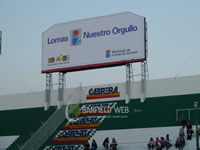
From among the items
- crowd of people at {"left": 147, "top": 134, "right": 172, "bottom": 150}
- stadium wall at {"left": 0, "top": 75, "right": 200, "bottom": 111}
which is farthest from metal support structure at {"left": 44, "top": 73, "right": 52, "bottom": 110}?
crowd of people at {"left": 147, "top": 134, "right": 172, "bottom": 150}

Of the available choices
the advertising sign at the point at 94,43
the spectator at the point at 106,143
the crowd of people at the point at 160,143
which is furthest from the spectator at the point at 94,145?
the advertising sign at the point at 94,43

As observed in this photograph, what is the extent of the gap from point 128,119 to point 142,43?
6541 mm

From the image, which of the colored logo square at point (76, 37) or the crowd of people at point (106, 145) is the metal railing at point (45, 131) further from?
the colored logo square at point (76, 37)

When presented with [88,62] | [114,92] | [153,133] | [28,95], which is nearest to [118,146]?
[153,133]

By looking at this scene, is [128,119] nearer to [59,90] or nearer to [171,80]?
[171,80]

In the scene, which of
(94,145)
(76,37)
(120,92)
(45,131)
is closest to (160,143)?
(94,145)

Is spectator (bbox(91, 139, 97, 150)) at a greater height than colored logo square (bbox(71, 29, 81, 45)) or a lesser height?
lesser

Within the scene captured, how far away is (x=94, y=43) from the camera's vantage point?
38.4m

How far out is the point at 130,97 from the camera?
3650 cm

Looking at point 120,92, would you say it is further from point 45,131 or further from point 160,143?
point 160,143

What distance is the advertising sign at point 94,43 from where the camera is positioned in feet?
120

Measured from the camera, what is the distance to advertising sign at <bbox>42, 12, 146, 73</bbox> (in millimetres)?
36531

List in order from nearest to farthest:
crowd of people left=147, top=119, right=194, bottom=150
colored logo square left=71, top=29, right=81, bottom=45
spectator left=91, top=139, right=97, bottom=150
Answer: crowd of people left=147, top=119, right=194, bottom=150
spectator left=91, top=139, right=97, bottom=150
colored logo square left=71, top=29, right=81, bottom=45

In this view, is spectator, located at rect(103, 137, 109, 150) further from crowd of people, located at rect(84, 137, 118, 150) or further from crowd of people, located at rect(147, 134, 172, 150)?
crowd of people, located at rect(147, 134, 172, 150)
